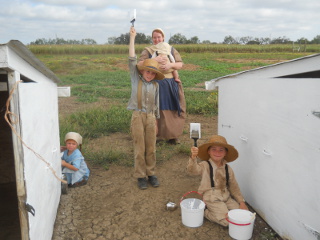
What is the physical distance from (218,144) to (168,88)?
8.63 ft

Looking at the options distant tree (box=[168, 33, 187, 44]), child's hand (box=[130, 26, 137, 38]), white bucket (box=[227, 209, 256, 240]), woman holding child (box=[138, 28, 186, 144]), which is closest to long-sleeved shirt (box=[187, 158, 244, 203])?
white bucket (box=[227, 209, 256, 240])

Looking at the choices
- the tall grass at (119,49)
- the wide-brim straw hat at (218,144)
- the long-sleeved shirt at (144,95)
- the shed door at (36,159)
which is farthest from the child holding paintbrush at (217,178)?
the tall grass at (119,49)

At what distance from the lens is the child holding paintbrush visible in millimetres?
3559

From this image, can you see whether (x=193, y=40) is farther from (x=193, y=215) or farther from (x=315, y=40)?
(x=193, y=215)

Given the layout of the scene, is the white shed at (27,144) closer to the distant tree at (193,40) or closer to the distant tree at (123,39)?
the distant tree at (123,39)

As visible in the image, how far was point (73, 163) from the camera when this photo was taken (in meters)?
4.50

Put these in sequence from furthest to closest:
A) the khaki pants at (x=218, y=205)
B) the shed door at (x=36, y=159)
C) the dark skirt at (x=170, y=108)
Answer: the dark skirt at (x=170, y=108) < the khaki pants at (x=218, y=205) < the shed door at (x=36, y=159)

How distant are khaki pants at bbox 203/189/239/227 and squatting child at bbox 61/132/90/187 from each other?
189 centimetres

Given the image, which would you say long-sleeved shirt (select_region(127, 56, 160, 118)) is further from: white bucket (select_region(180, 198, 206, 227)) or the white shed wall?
white bucket (select_region(180, 198, 206, 227))

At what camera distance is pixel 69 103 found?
11.2 metres

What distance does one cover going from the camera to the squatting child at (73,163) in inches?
177

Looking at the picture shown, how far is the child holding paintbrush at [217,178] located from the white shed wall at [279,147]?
0.24 metres

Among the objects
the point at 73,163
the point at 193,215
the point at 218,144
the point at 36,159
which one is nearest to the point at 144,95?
the point at 218,144

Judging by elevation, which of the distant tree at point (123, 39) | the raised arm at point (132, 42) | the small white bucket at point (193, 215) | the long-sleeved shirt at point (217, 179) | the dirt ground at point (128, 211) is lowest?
the dirt ground at point (128, 211)
